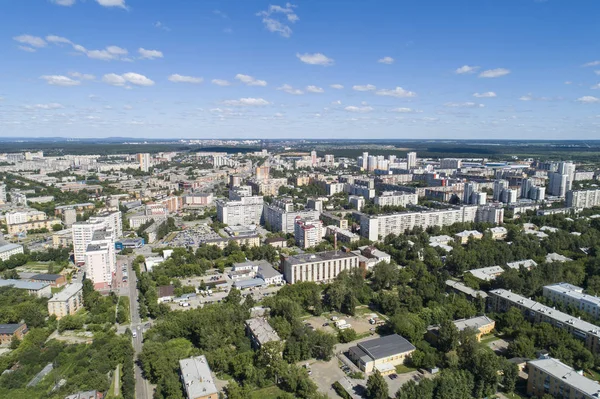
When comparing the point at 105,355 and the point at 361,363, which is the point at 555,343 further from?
the point at 105,355

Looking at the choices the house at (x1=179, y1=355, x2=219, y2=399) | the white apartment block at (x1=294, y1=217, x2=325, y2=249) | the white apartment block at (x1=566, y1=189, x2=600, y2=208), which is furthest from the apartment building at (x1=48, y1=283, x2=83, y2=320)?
the white apartment block at (x1=566, y1=189, x2=600, y2=208)

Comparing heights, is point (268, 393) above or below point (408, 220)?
below

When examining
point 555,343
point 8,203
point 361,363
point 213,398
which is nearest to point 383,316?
point 361,363

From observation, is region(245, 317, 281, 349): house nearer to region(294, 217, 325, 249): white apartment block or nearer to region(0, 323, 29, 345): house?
region(0, 323, 29, 345): house

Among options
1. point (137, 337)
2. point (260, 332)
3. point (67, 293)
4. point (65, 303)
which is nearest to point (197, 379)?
point (260, 332)

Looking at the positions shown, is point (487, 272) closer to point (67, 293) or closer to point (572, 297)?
point (572, 297)

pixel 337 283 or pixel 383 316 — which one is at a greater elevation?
pixel 337 283
